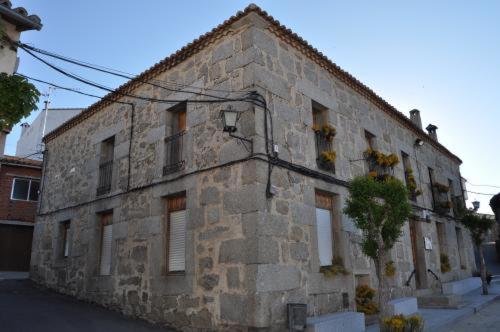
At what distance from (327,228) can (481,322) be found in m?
3.55

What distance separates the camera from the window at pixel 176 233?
6445 mm

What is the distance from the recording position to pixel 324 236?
683 cm

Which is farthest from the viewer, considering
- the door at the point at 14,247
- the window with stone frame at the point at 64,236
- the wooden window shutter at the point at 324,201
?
the door at the point at 14,247

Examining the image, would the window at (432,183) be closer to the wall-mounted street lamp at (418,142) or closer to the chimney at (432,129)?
the wall-mounted street lamp at (418,142)

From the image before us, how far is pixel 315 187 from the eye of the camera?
21.8 ft

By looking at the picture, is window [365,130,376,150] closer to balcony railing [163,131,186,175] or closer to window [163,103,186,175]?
window [163,103,186,175]

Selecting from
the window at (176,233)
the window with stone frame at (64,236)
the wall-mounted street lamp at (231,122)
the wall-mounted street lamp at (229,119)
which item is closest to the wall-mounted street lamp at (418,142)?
the wall-mounted street lamp at (231,122)

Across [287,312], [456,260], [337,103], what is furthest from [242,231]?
[456,260]

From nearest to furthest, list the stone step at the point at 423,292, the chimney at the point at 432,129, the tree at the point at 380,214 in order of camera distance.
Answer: the tree at the point at 380,214 → the stone step at the point at 423,292 → the chimney at the point at 432,129

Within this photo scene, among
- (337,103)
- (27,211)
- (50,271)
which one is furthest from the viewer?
(27,211)

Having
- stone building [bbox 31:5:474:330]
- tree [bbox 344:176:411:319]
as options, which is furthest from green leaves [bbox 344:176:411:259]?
stone building [bbox 31:5:474:330]

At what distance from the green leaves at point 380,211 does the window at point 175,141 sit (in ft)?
10.1

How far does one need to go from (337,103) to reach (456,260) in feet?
25.2

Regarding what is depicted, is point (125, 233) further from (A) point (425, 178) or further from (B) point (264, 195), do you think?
(A) point (425, 178)
